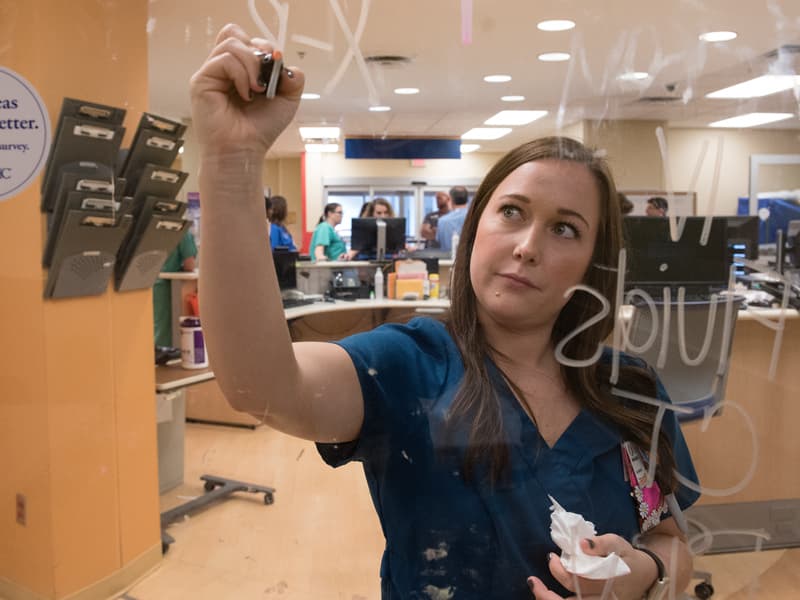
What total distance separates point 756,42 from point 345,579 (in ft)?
2.10

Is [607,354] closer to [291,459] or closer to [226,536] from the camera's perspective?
[291,459]

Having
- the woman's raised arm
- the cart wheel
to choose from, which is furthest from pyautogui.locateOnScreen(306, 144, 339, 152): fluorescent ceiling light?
the cart wheel

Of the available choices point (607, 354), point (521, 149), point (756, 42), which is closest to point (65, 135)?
point (521, 149)

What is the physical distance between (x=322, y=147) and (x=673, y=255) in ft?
1.05

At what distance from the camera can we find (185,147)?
0.43 metres

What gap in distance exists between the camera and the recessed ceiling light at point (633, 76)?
58 cm

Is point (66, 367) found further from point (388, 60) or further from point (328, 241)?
point (388, 60)

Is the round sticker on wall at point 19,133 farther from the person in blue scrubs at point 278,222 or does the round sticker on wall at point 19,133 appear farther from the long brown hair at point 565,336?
the long brown hair at point 565,336

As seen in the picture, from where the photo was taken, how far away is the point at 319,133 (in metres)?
0.53

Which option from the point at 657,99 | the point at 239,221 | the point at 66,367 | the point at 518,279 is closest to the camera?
the point at 239,221

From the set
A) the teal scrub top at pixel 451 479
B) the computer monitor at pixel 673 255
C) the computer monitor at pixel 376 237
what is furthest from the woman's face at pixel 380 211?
the computer monitor at pixel 673 255

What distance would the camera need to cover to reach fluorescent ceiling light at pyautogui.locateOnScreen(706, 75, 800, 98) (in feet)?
1.94

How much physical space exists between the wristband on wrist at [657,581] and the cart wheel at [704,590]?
0.07 metres

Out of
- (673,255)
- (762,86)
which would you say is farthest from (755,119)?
(673,255)
